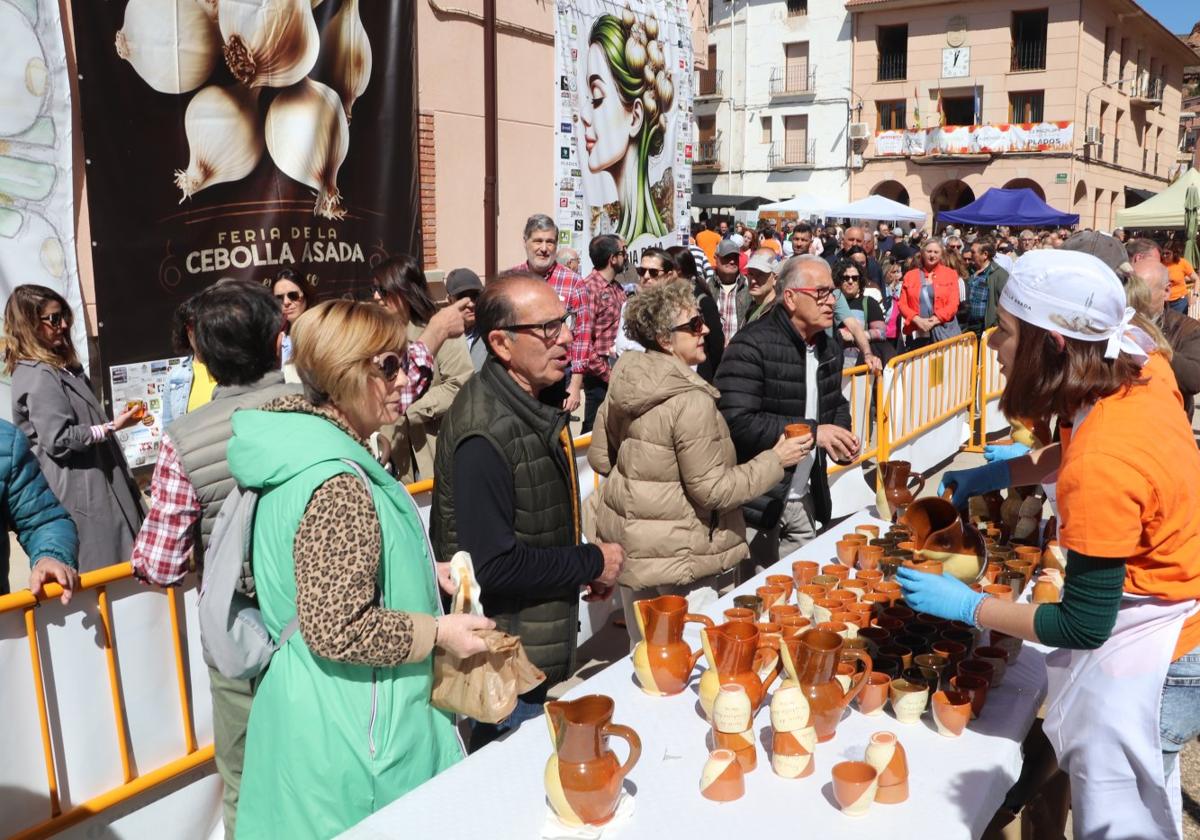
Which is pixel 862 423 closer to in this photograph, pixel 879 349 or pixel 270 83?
pixel 879 349

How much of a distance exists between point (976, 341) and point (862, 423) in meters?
2.61

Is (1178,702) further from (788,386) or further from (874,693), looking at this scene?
(788,386)

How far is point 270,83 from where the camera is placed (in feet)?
21.0

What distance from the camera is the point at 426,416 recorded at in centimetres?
474

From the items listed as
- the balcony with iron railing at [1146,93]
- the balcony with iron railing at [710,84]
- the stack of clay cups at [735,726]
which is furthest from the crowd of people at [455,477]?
the balcony with iron railing at [1146,93]

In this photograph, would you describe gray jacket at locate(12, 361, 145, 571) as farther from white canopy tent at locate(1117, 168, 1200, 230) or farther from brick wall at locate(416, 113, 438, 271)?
white canopy tent at locate(1117, 168, 1200, 230)

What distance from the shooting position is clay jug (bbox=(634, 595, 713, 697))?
7.59ft

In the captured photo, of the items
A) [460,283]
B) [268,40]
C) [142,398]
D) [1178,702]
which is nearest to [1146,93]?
[268,40]

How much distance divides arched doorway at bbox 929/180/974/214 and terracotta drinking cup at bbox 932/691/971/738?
3893cm

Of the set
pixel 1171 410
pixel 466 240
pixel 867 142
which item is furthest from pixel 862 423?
pixel 867 142

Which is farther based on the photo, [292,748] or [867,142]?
[867,142]

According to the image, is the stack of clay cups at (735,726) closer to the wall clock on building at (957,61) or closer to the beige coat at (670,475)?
the beige coat at (670,475)

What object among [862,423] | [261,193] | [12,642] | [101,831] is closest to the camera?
[12,642]

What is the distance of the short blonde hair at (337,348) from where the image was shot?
192 centimetres
